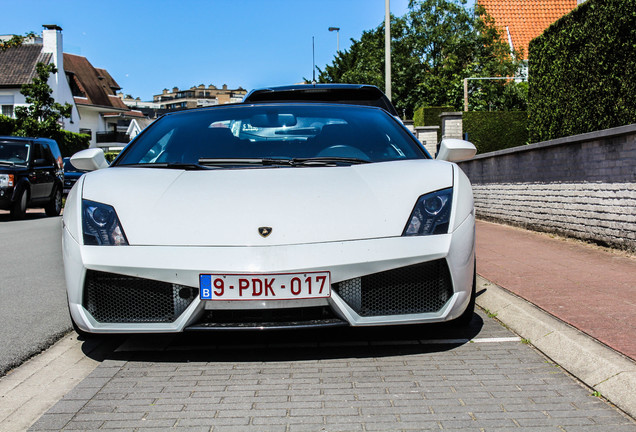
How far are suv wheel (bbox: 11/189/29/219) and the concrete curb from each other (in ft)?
47.5

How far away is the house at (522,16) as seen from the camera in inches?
1845

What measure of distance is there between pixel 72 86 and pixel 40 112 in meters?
32.2

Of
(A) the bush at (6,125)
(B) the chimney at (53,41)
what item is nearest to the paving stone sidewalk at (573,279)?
(A) the bush at (6,125)

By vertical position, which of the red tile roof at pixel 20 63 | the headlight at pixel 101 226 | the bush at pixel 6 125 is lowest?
the headlight at pixel 101 226

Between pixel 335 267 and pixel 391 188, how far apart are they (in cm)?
63

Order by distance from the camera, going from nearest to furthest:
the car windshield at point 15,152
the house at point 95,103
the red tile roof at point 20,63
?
the car windshield at point 15,152 → the red tile roof at point 20,63 → the house at point 95,103

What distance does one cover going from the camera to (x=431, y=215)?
12.5ft

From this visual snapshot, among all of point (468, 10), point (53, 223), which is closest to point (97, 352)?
point (53, 223)

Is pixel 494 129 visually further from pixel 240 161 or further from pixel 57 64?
pixel 57 64

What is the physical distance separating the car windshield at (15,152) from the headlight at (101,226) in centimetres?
1489

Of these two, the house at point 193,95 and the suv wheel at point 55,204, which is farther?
the house at point 193,95

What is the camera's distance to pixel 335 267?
356 cm

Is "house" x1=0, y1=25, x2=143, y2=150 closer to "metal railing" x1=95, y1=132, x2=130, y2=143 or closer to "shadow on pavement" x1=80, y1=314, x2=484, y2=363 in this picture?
"metal railing" x1=95, y1=132, x2=130, y2=143

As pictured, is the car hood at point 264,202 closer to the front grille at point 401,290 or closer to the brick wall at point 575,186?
the front grille at point 401,290
